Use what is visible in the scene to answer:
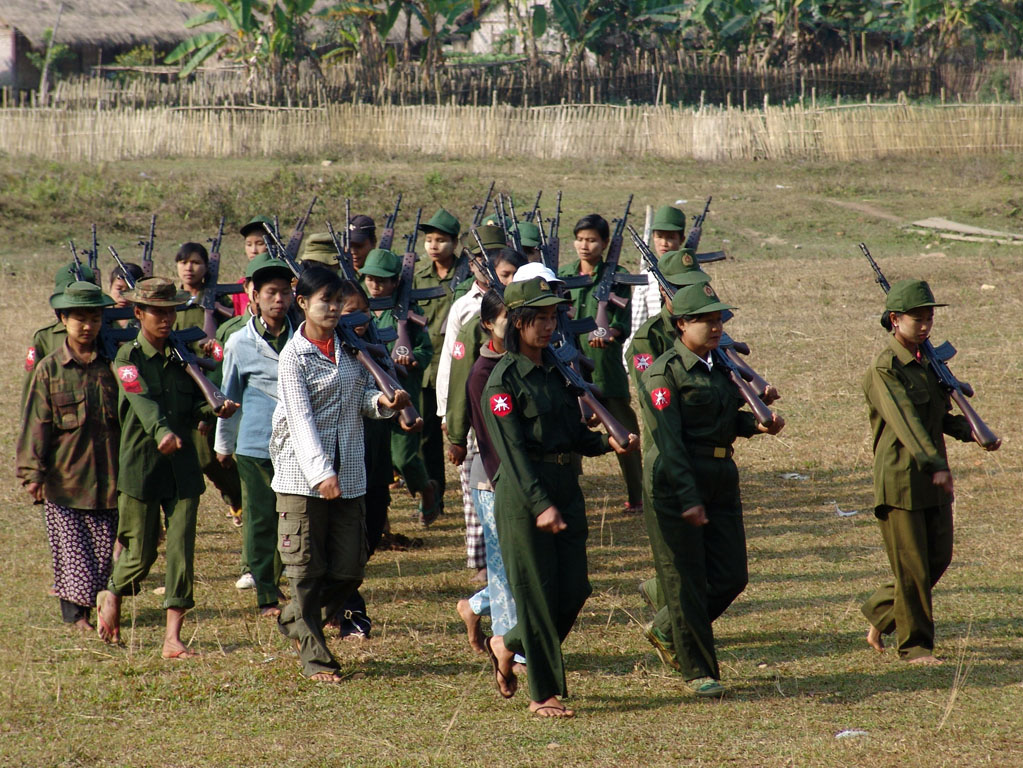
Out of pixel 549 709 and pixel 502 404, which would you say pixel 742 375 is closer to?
pixel 502 404

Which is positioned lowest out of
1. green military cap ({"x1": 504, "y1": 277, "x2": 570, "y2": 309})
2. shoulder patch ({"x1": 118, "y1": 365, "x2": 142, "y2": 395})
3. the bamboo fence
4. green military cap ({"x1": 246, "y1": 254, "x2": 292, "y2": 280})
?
shoulder patch ({"x1": 118, "y1": 365, "x2": 142, "y2": 395})

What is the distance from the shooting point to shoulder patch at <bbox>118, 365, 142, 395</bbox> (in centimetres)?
575

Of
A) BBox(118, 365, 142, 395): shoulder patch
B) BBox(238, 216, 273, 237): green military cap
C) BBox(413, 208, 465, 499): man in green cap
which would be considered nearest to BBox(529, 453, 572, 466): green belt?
BBox(118, 365, 142, 395): shoulder patch

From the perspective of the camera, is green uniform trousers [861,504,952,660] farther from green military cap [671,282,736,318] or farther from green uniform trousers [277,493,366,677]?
green uniform trousers [277,493,366,677]

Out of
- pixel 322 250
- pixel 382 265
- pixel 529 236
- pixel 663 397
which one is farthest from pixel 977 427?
pixel 322 250

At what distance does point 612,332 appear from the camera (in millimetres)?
8016

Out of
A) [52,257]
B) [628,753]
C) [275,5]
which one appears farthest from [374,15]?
[628,753]

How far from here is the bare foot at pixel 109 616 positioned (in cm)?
596

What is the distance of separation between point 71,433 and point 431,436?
2.69 m

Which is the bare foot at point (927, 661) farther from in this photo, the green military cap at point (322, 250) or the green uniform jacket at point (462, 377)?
the green military cap at point (322, 250)

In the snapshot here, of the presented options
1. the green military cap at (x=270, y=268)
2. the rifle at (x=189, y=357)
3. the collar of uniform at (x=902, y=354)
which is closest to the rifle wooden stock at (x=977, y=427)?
the collar of uniform at (x=902, y=354)

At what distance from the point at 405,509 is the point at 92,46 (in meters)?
31.5

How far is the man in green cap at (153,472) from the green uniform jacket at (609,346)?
3086mm

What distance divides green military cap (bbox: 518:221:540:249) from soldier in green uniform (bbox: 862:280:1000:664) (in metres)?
3.22
